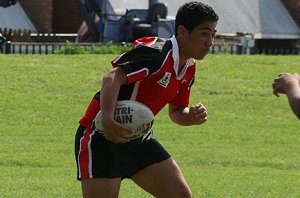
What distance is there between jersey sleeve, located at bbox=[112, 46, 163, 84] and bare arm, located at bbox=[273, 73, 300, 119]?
1.52 meters

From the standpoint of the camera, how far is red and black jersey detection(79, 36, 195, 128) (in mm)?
7320

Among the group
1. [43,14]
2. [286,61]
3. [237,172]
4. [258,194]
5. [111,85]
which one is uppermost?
[111,85]

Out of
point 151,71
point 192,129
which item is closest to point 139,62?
point 151,71

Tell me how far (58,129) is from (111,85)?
10.6 metres

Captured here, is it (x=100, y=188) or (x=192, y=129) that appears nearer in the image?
(x=100, y=188)

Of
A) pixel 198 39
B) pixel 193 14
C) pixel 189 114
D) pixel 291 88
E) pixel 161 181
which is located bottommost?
pixel 161 181

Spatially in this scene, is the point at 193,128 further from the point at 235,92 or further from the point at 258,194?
the point at 258,194

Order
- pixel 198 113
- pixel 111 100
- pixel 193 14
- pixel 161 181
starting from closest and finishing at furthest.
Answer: pixel 111 100
pixel 193 14
pixel 161 181
pixel 198 113

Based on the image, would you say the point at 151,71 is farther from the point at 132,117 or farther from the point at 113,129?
the point at 113,129

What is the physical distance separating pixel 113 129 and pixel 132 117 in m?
0.17

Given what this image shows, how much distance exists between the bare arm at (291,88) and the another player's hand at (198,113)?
1.93 meters

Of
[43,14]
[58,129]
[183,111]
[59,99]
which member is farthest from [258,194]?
[43,14]

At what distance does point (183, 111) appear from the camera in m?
8.13

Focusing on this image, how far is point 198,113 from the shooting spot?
7906mm
